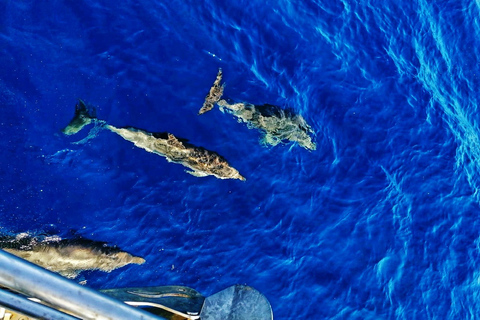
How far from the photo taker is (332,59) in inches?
454

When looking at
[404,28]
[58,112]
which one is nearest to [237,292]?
[58,112]

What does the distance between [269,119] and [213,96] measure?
1334 mm

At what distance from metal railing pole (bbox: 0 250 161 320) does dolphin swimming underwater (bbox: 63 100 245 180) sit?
5.71 meters

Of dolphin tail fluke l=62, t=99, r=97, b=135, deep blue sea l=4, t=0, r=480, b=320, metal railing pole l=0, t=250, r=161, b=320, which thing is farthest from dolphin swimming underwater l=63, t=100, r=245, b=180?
metal railing pole l=0, t=250, r=161, b=320

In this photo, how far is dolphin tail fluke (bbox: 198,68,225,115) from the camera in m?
9.68

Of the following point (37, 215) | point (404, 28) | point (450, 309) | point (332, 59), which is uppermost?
point (404, 28)

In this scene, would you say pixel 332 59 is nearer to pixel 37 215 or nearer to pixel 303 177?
pixel 303 177

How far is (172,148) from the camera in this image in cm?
926

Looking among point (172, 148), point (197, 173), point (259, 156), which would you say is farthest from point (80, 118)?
point (259, 156)

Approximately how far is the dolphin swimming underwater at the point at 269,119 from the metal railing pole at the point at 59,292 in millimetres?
6426

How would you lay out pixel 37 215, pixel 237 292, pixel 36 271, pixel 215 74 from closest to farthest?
pixel 36 271 → pixel 237 292 → pixel 37 215 → pixel 215 74

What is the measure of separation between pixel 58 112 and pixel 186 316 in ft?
15.7

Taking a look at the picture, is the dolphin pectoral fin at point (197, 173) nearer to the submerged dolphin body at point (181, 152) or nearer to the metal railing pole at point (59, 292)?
the submerged dolphin body at point (181, 152)

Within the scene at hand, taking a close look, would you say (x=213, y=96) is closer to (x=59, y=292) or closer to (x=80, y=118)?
(x=80, y=118)
